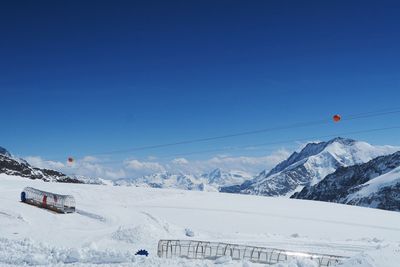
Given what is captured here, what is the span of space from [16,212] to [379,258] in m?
41.2

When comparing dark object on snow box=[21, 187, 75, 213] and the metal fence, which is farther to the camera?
dark object on snow box=[21, 187, 75, 213]

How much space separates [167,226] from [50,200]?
17.5 m

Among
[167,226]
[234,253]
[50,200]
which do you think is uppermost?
[50,200]

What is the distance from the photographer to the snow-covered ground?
77.0 ft

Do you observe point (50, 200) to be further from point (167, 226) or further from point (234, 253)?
point (234, 253)

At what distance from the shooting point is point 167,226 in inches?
1774

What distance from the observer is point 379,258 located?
17.9 m

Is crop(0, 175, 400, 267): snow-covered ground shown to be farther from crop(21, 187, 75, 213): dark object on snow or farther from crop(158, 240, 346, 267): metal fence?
crop(21, 187, 75, 213): dark object on snow

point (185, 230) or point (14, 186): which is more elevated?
point (14, 186)

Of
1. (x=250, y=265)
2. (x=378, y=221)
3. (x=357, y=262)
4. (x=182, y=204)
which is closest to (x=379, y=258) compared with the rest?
(x=357, y=262)

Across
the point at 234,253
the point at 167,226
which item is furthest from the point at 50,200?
the point at 234,253

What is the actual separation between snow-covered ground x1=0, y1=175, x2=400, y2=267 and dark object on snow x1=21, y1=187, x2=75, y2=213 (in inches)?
62.1

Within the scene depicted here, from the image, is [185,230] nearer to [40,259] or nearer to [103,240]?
[103,240]

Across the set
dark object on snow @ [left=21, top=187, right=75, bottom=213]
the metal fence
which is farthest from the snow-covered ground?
dark object on snow @ [left=21, top=187, right=75, bottom=213]
